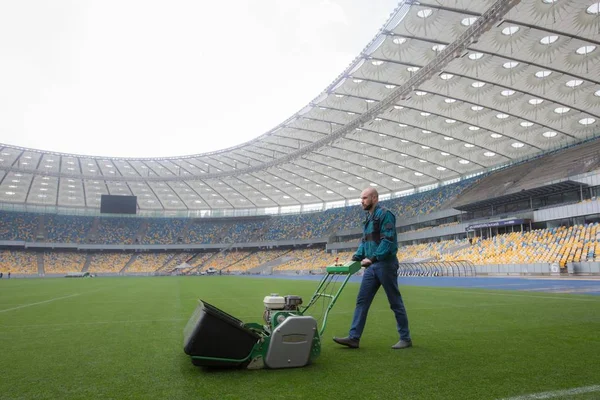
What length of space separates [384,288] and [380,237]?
0.59m

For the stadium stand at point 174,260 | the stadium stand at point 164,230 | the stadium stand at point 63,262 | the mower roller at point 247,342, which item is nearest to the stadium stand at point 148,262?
the stadium stand at point 174,260

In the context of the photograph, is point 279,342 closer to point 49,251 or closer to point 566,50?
point 566,50

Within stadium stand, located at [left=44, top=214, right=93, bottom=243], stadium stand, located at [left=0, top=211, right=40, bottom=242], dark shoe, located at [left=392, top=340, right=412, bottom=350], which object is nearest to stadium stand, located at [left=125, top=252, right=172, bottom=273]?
stadium stand, located at [left=44, top=214, right=93, bottom=243]

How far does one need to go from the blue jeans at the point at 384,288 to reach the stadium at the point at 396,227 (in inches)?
12.9

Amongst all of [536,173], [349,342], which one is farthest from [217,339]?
[536,173]

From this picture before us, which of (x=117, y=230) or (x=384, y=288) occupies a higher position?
(x=117, y=230)

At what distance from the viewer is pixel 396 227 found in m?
27.3

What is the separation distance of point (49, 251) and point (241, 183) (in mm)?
33500

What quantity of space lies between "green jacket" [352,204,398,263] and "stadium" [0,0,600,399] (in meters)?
1.07

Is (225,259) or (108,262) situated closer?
(108,262)

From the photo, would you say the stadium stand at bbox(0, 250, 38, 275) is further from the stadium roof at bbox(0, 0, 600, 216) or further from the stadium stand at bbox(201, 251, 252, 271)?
the stadium stand at bbox(201, 251, 252, 271)

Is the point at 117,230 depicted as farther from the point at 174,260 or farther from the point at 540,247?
the point at 540,247

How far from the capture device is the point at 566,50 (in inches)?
931

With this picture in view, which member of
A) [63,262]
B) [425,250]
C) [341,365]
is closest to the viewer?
[341,365]
